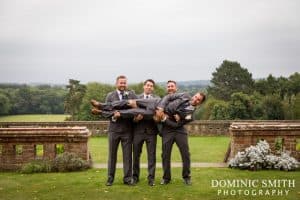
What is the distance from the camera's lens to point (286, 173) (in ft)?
32.4

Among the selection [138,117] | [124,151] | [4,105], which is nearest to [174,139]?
[138,117]

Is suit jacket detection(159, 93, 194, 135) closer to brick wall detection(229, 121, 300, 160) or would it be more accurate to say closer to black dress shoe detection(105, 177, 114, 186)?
black dress shoe detection(105, 177, 114, 186)

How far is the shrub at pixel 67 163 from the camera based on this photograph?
412 inches

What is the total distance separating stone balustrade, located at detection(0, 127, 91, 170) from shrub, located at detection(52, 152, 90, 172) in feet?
0.73

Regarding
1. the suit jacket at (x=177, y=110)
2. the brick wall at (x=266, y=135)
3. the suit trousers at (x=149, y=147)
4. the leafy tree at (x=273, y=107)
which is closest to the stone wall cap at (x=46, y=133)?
the suit trousers at (x=149, y=147)

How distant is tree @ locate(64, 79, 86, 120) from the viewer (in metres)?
44.6

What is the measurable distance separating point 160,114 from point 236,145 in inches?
121

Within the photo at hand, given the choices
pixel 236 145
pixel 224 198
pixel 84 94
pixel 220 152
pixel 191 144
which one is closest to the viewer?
pixel 224 198

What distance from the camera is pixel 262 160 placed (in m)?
10.3

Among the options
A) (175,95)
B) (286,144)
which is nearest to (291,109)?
(286,144)

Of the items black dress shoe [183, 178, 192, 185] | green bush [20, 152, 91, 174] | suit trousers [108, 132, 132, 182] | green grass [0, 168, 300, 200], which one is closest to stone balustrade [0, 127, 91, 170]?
green bush [20, 152, 91, 174]

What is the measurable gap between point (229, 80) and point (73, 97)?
24.2 meters

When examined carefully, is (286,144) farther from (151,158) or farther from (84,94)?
(84,94)

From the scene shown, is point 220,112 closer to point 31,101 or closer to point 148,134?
point 31,101
